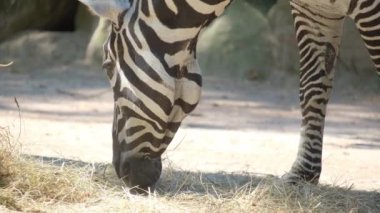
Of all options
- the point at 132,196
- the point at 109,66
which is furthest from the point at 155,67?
the point at 132,196

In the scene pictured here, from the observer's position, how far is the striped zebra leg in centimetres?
458

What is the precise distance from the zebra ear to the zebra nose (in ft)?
2.41

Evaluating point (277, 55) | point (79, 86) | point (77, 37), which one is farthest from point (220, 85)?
point (77, 37)

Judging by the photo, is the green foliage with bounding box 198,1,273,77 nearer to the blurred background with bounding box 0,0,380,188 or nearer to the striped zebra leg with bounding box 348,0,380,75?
the blurred background with bounding box 0,0,380,188

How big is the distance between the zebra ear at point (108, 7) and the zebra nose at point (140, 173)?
28.9 inches

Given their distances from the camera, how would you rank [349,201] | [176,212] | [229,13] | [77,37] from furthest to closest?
1. [77,37]
2. [229,13]
3. [349,201]
4. [176,212]

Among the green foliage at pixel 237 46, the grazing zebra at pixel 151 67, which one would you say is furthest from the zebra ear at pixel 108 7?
the green foliage at pixel 237 46

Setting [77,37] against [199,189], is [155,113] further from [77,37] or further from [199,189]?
[77,37]

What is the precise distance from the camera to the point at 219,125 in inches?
343

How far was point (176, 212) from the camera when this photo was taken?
439 centimetres

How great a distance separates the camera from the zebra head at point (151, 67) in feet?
14.3

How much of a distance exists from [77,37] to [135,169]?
928 centimetres

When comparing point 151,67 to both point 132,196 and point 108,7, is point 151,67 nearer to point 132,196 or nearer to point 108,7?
point 108,7

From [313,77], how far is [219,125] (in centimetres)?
322
